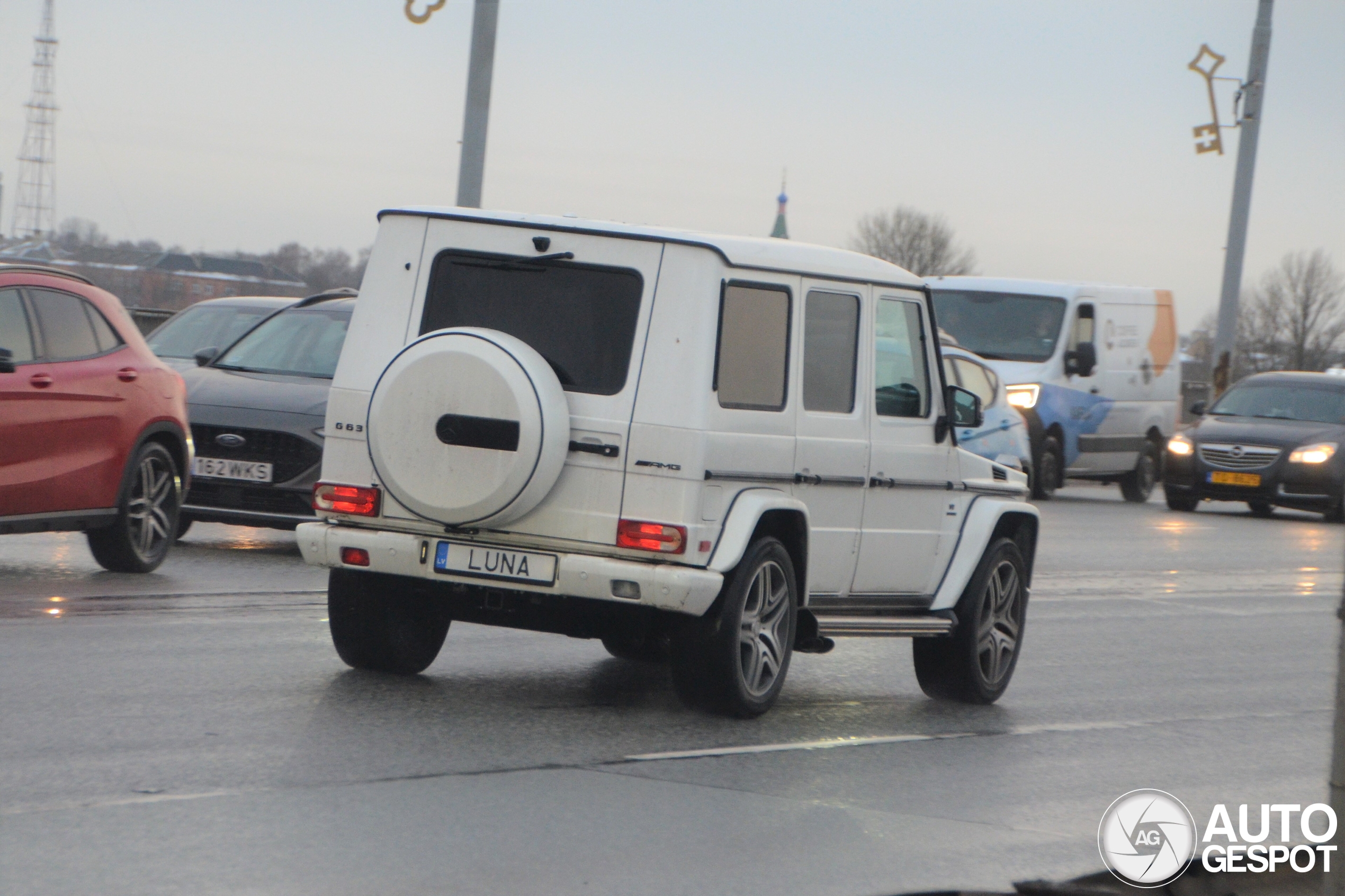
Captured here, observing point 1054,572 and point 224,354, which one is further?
point 1054,572

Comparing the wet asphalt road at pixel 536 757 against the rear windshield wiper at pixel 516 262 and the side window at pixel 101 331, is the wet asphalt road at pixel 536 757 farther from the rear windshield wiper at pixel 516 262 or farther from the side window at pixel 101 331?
the rear windshield wiper at pixel 516 262

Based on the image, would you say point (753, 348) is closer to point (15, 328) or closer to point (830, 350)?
point (830, 350)

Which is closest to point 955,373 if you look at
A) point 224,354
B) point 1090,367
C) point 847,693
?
point 1090,367

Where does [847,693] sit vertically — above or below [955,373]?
below

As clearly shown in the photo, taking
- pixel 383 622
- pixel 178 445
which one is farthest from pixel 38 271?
pixel 383 622

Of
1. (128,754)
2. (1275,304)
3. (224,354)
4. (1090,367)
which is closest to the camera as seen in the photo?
(128,754)

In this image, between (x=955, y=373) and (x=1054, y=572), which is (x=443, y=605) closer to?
(x=1054, y=572)

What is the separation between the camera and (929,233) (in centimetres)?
11331

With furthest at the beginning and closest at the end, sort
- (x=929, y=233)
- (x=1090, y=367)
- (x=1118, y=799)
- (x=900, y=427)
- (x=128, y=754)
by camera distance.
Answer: (x=929, y=233)
(x=1090, y=367)
(x=900, y=427)
(x=1118, y=799)
(x=128, y=754)

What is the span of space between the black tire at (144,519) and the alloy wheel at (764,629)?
4.75 metres

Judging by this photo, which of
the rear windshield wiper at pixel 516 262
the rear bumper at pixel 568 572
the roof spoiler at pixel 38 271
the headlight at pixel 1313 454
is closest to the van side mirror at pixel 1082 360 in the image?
the headlight at pixel 1313 454

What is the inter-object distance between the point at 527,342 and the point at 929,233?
108 metres

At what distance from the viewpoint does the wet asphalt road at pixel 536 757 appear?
5066 mm

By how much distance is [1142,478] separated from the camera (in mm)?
26641
